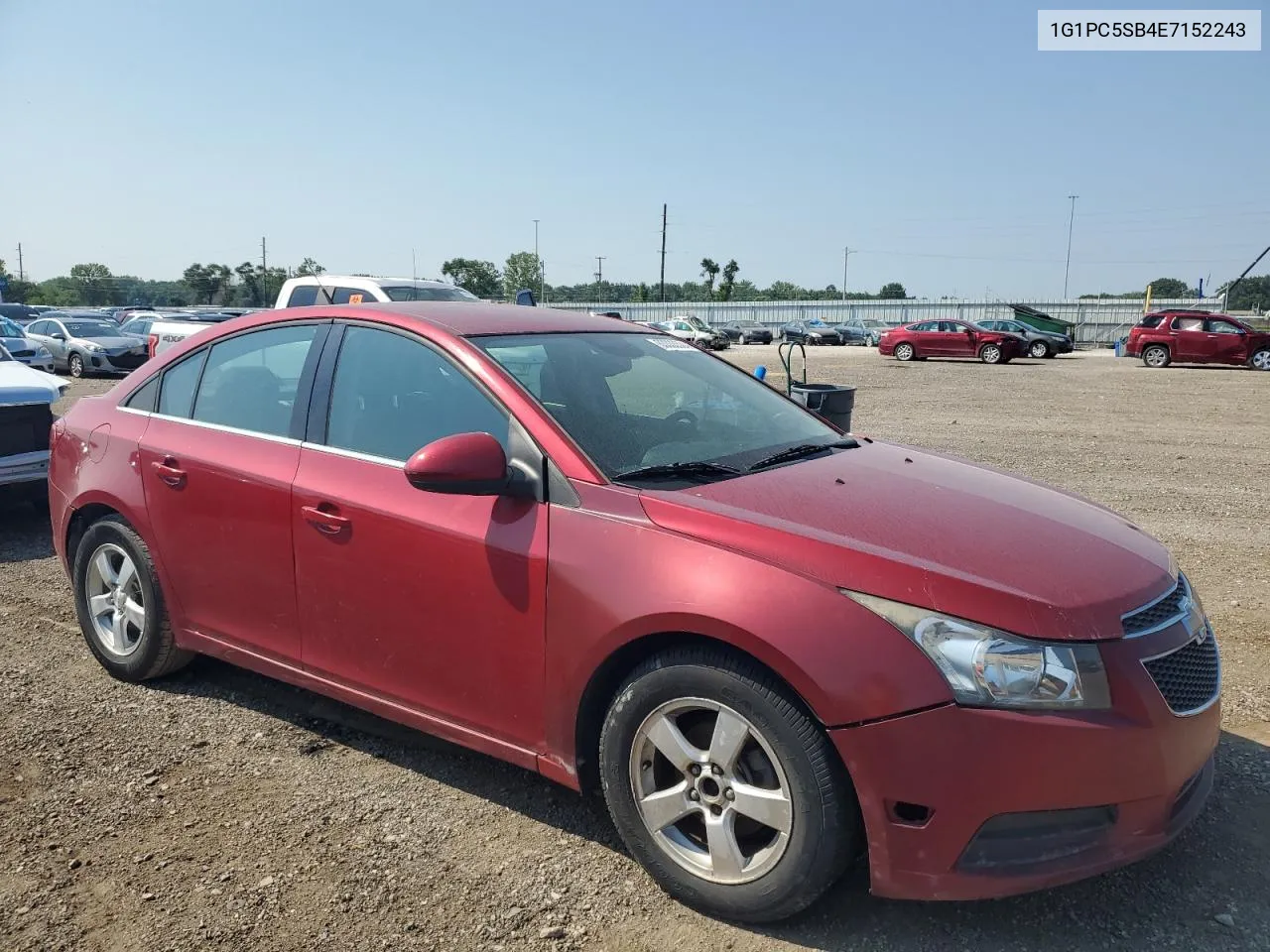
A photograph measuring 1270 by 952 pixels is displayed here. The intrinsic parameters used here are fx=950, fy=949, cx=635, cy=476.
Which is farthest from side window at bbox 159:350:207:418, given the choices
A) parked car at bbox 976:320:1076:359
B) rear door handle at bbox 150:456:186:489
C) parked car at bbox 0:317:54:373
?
parked car at bbox 976:320:1076:359

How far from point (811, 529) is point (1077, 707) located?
762 mm

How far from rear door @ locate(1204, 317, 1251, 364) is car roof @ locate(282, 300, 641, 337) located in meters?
27.7

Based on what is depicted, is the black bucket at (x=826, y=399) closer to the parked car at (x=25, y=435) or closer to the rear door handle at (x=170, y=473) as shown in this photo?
the rear door handle at (x=170, y=473)

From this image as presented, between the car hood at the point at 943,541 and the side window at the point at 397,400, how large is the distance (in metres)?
0.78

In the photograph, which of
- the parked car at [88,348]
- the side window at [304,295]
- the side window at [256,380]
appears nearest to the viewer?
the side window at [256,380]

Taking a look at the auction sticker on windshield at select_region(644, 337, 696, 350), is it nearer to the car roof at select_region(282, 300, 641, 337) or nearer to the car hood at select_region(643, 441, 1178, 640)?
the car roof at select_region(282, 300, 641, 337)

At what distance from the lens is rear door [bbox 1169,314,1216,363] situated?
26500 mm

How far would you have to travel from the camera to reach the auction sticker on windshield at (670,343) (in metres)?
3.98

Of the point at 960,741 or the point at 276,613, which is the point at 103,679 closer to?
the point at 276,613

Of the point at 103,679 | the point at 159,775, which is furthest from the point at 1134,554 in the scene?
the point at 103,679

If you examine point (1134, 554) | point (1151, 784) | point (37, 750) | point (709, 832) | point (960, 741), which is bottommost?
point (37, 750)

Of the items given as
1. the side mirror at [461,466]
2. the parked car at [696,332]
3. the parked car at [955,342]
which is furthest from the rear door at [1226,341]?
the side mirror at [461,466]

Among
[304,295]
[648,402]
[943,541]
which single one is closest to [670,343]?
[648,402]

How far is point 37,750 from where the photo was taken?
142 inches
